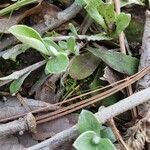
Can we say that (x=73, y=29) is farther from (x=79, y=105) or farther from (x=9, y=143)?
(x=9, y=143)

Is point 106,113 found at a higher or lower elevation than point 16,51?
lower

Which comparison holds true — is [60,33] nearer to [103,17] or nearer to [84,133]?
[103,17]

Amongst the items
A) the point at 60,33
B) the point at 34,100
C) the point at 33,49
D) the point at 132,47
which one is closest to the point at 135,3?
the point at 132,47

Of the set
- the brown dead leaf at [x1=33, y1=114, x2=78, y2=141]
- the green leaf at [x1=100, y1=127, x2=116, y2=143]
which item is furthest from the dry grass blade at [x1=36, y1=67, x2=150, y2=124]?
the green leaf at [x1=100, y1=127, x2=116, y2=143]

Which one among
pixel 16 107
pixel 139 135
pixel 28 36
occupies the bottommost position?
pixel 139 135

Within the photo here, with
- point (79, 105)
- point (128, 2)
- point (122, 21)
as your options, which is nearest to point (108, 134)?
point (79, 105)

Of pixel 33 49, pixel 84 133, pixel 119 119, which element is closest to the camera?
pixel 84 133

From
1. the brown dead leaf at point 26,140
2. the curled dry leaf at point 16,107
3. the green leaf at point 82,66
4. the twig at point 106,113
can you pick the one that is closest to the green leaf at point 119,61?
the green leaf at point 82,66
